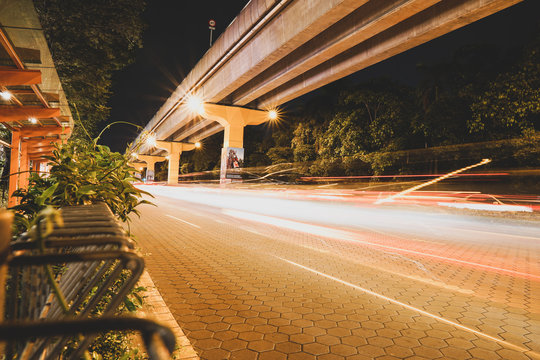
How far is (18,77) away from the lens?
18.2 feet

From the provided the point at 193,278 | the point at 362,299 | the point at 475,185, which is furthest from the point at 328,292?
the point at 475,185

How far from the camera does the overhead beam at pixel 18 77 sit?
5446 millimetres

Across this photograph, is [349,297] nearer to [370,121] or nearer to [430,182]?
[430,182]

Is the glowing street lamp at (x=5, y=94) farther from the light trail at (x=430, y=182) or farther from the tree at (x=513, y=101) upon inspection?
the tree at (x=513, y=101)

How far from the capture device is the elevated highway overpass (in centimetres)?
938

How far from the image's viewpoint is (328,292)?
525cm

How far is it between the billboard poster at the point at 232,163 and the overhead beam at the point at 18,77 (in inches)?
612

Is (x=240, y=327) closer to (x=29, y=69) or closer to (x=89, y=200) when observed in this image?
(x=89, y=200)

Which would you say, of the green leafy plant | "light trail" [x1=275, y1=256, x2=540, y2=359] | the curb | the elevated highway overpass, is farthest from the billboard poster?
the green leafy plant

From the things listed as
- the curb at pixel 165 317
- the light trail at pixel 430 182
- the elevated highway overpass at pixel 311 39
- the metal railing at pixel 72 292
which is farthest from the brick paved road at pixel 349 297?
the light trail at pixel 430 182

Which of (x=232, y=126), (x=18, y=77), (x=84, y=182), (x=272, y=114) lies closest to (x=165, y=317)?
(x=84, y=182)

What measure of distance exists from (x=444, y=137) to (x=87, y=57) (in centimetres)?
1946

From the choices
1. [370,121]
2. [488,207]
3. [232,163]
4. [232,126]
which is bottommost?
[488,207]

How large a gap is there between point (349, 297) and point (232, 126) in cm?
1769
